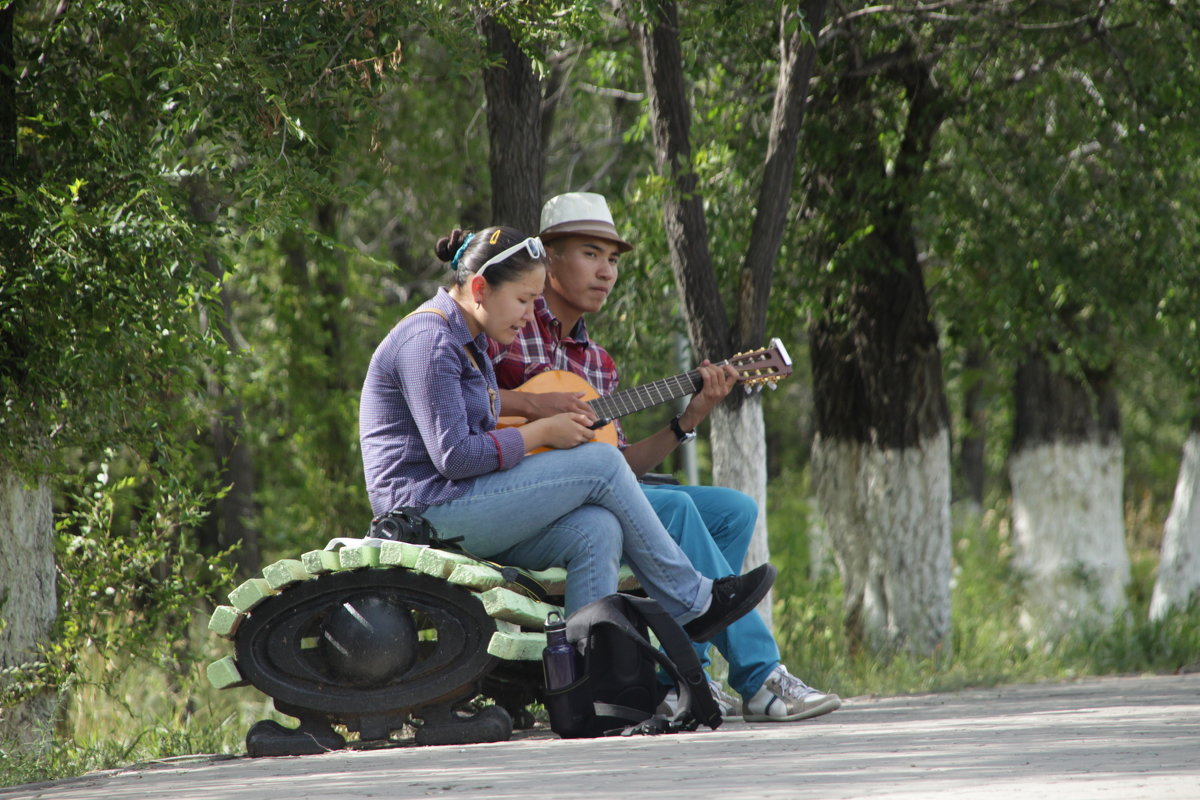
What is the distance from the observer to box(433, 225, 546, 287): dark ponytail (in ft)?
14.4

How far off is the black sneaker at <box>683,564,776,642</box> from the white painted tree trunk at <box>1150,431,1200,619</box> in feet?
23.7

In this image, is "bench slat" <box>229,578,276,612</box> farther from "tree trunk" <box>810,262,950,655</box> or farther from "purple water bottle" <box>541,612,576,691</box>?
"tree trunk" <box>810,262,950,655</box>

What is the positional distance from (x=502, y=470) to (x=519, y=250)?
0.71 meters

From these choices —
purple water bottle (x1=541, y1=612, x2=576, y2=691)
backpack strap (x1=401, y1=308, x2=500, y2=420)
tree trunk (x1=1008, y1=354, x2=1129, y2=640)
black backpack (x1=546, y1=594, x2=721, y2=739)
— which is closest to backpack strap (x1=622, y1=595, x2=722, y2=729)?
black backpack (x1=546, y1=594, x2=721, y2=739)

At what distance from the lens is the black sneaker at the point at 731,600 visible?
170 inches

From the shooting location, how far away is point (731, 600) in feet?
14.2

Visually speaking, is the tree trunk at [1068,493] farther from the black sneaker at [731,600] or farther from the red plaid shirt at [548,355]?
the black sneaker at [731,600]

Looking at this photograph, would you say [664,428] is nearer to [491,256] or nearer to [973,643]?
[491,256]

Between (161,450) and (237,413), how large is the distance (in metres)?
4.58

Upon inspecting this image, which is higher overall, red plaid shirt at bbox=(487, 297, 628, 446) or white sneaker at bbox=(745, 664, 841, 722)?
red plaid shirt at bbox=(487, 297, 628, 446)

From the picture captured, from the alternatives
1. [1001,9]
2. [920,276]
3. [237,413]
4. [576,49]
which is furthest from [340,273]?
[1001,9]

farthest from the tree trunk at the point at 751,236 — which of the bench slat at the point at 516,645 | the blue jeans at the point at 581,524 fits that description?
the bench slat at the point at 516,645

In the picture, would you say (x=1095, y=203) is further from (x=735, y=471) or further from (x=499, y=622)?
(x=499, y=622)

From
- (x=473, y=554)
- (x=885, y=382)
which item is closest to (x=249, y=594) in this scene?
(x=473, y=554)
